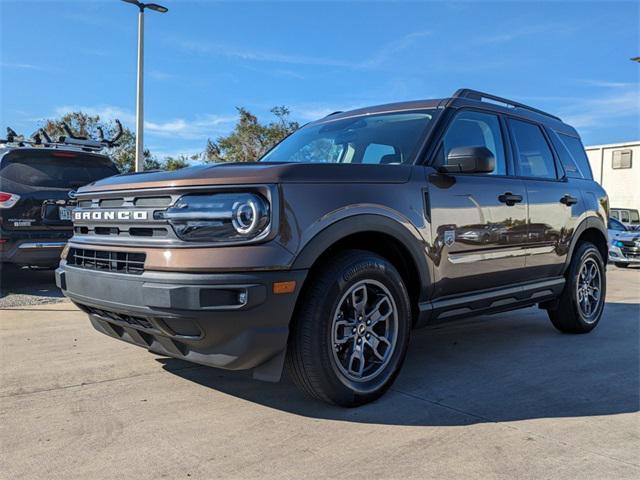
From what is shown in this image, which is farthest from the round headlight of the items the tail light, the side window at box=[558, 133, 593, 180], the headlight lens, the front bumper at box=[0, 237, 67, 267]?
the tail light

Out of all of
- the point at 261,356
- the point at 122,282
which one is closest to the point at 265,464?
the point at 261,356

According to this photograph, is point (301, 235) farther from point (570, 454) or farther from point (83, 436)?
point (570, 454)

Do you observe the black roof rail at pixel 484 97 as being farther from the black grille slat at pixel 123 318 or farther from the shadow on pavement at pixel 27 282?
the shadow on pavement at pixel 27 282

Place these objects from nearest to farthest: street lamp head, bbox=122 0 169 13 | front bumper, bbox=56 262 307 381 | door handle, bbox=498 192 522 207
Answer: front bumper, bbox=56 262 307 381 < door handle, bbox=498 192 522 207 < street lamp head, bbox=122 0 169 13

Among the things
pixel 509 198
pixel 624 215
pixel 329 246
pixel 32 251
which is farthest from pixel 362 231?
pixel 624 215

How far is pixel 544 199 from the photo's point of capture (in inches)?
189

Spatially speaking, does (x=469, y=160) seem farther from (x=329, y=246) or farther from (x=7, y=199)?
(x=7, y=199)

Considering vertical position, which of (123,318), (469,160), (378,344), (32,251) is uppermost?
(469,160)

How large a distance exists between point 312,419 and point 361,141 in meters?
2.06

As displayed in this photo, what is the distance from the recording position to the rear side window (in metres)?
6.80

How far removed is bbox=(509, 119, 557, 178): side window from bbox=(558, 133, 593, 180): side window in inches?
18.9

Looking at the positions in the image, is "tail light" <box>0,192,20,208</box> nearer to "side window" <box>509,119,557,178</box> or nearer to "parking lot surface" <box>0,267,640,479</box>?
"parking lot surface" <box>0,267,640,479</box>

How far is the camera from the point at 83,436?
9.44 ft

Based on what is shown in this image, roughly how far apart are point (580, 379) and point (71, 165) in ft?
20.4
